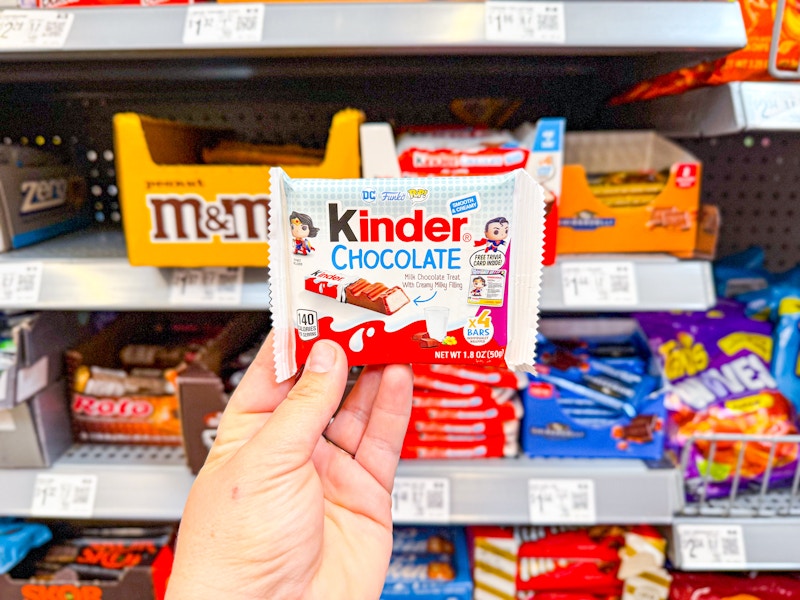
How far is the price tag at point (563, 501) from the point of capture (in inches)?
39.9

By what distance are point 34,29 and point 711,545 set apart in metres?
1.40

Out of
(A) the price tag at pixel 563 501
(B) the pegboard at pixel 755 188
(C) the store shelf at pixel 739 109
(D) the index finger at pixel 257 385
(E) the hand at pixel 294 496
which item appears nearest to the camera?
(E) the hand at pixel 294 496

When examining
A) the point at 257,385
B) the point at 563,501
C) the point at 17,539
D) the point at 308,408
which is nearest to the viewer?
the point at 308,408

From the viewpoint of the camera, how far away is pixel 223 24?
83 cm

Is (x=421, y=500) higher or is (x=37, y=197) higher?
(x=37, y=197)

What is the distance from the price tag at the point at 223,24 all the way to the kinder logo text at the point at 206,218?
0.23 m

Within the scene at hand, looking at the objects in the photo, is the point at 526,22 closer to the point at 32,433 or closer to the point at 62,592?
the point at 32,433

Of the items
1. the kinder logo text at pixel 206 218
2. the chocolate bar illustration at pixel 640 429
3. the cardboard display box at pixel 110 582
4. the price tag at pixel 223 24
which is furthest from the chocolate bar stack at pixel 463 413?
the price tag at pixel 223 24

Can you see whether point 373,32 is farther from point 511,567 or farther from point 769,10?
point 511,567

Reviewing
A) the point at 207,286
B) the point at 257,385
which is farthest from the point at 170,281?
the point at 257,385

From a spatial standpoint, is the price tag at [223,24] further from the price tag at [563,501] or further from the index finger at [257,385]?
the price tag at [563,501]

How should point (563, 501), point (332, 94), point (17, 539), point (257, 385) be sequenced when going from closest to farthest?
point (257, 385), point (563, 501), point (17, 539), point (332, 94)

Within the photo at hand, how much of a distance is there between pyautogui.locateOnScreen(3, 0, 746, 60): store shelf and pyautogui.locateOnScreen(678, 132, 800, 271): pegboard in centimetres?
68

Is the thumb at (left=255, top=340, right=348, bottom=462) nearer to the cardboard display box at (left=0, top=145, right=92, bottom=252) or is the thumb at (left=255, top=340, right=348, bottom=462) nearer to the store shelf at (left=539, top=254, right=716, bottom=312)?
the store shelf at (left=539, top=254, right=716, bottom=312)
